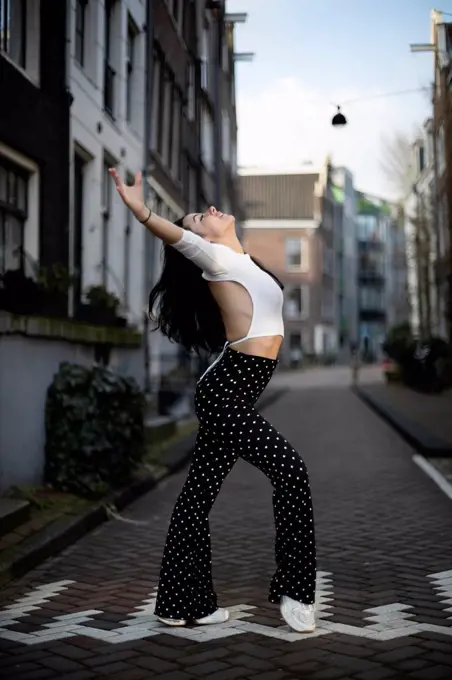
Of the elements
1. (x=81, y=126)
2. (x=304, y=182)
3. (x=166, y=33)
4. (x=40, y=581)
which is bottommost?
(x=40, y=581)

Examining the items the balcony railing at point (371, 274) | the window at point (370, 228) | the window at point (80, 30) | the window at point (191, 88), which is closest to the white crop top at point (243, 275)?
the window at point (80, 30)

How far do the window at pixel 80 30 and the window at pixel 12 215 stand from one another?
116cm

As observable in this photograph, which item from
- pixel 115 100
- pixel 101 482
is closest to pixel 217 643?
pixel 101 482

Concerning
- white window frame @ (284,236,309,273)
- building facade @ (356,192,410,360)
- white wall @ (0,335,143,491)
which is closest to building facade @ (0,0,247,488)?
white wall @ (0,335,143,491)

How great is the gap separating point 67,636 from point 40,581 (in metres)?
1.15

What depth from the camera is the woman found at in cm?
356

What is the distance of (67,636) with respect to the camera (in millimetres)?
3668

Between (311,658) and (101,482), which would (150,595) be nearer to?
(311,658)

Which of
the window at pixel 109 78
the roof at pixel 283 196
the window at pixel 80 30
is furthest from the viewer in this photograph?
the roof at pixel 283 196

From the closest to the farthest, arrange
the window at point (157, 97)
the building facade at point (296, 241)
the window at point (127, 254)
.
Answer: the window at point (127, 254)
the window at point (157, 97)
the building facade at point (296, 241)

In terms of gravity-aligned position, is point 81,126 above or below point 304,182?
below

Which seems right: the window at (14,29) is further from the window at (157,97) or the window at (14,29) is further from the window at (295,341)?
the window at (295,341)

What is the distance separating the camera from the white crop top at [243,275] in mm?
3590

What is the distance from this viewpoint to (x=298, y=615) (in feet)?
11.8
